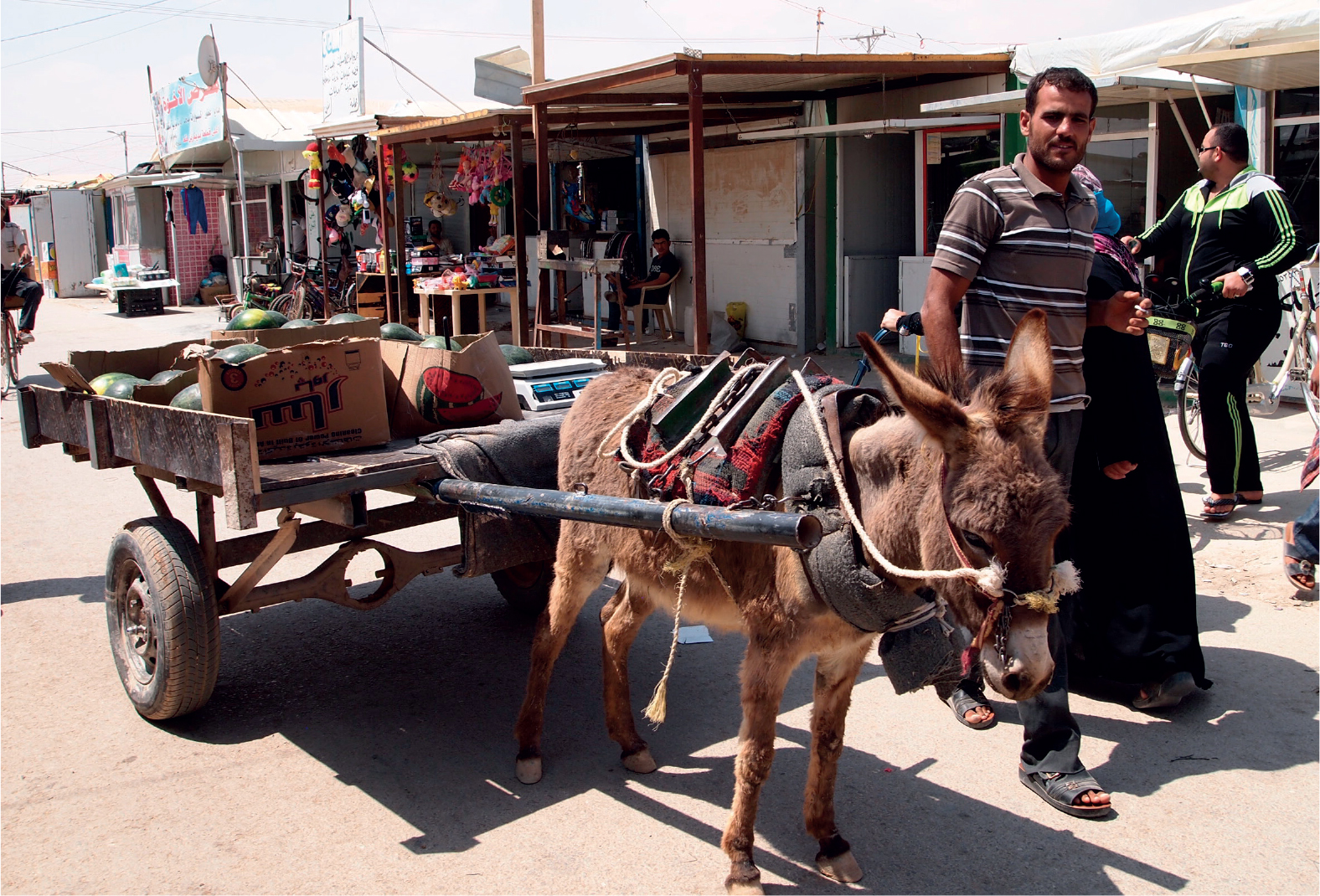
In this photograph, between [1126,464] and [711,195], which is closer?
[1126,464]

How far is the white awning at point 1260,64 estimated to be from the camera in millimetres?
6996

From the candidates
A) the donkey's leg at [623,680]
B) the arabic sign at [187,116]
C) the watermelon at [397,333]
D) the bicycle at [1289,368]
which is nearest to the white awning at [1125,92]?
the bicycle at [1289,368]

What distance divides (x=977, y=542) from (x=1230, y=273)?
4.81m

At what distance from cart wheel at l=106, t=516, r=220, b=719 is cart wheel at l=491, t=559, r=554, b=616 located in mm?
1480

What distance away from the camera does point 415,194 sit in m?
23.0

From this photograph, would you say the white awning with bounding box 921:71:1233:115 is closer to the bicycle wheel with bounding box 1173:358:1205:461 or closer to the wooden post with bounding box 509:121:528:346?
the bicycle wheel with bounding box 1173:358:1205:461

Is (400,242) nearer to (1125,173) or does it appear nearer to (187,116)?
(1125,173)

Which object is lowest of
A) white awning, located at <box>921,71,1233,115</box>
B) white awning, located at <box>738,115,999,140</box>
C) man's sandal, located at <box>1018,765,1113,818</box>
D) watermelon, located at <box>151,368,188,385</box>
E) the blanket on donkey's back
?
man's sandal, located at <box>1018,765,1113,818</box>

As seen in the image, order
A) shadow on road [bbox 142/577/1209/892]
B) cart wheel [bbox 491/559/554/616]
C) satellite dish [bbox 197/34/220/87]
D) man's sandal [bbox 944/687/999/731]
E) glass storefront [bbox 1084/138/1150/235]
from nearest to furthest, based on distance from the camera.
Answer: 1. shadow on road [bbox 142/577/1209/892]
2. man's sandal [bbox 944/687/999/731]
3. cart wheel [bbox 491/559/554/616]
4. glass storefront [bbox 1084/138/1150/235]
5. satellite dish [bbox 197/34/220/87]

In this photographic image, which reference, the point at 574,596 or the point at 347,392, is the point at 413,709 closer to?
the point at 574,596

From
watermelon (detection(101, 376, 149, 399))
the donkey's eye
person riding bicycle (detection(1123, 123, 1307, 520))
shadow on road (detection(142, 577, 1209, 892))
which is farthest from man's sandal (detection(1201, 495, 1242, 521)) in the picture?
watermelon (detection(101, 376, 149, 399))

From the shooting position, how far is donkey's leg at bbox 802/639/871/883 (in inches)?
120

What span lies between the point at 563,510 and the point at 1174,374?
5856 millimetres

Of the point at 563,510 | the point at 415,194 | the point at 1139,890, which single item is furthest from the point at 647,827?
the point at 415,194
